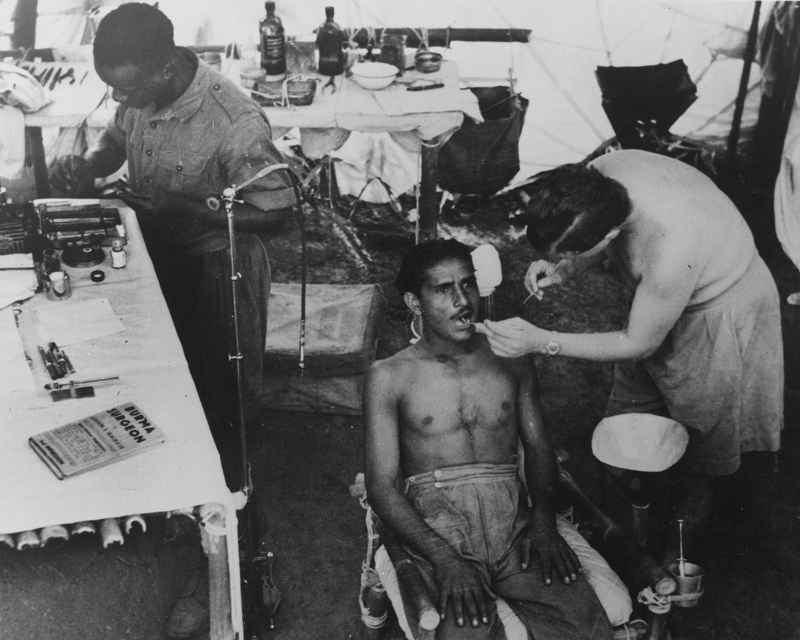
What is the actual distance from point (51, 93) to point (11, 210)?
1468 millimetres

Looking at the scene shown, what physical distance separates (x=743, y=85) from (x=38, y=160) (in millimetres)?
4581

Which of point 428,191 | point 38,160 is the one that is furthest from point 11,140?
point 428,191

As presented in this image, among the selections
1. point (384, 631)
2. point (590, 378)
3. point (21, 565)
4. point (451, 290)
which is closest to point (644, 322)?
point (451, 290)

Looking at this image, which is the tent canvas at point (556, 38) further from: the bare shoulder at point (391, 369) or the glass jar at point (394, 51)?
the bare shoulder at point (391, 369)

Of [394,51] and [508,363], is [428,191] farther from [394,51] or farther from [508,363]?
[508,363]

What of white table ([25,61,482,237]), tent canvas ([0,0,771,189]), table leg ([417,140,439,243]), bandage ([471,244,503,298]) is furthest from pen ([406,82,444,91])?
bandage ([471,244,503,298])

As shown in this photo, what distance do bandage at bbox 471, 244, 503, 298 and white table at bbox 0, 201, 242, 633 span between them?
1.04 metres

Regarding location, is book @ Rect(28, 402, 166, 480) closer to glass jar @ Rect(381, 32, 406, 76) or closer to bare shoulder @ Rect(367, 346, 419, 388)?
bare shoulder @ Rect(367, 346, 419, 388)

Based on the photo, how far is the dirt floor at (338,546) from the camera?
9.43 ft

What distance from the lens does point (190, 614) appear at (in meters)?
2.84

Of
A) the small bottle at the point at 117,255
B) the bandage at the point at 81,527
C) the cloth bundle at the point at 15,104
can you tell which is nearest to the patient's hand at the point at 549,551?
the bandage at the point at 81,527

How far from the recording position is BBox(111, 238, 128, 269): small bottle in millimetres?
3178

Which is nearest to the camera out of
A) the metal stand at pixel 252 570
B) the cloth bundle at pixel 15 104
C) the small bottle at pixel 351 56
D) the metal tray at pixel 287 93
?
the metal stand at pixel 252 570

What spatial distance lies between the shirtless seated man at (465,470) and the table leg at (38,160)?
2926mm
